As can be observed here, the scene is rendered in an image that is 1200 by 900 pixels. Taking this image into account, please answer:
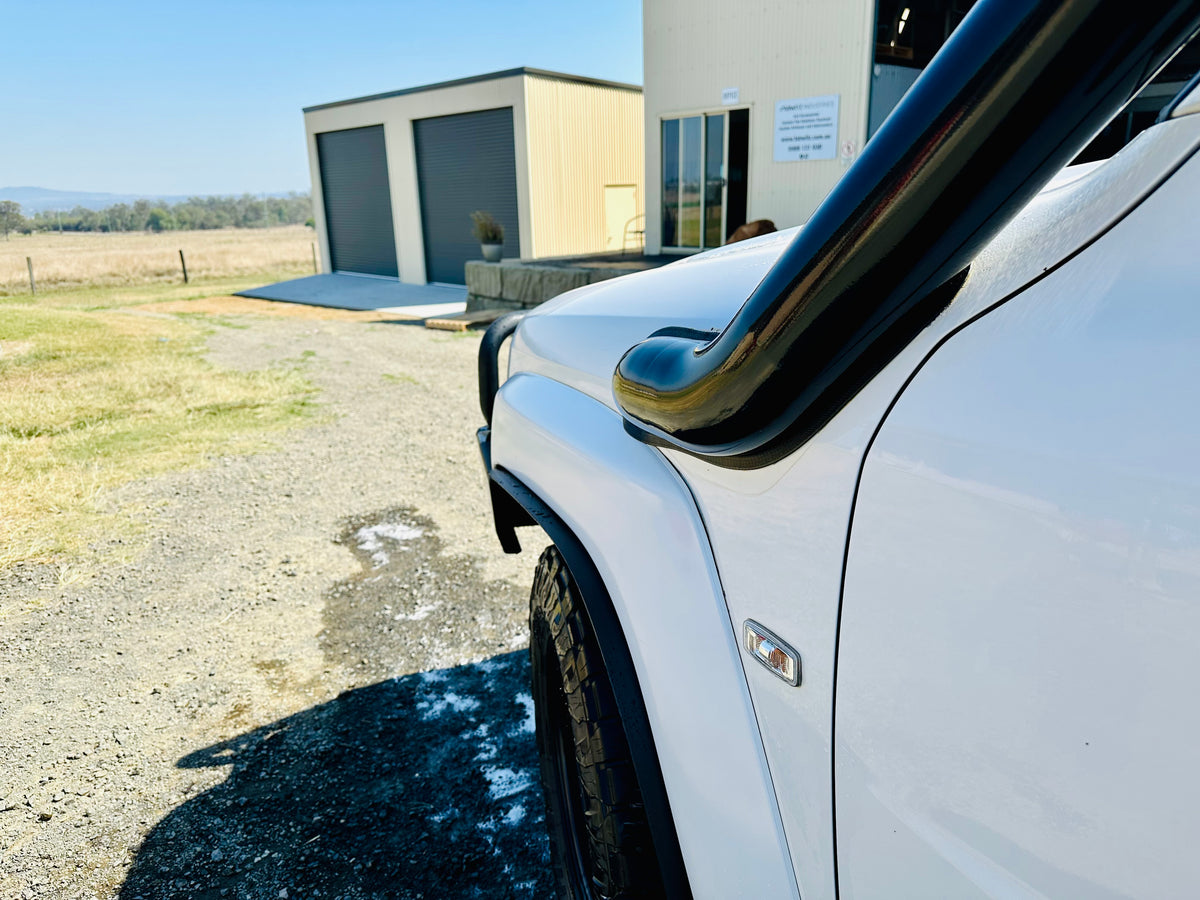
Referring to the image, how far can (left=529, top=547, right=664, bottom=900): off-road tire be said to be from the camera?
1.48m

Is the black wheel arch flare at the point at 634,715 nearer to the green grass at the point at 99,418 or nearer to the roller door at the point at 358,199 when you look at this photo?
the green grass at the point at 99,418

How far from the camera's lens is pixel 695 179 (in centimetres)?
1557

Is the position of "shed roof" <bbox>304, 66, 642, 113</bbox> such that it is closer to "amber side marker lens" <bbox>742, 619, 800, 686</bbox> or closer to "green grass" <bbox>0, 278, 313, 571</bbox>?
"green grass" <bbox>0, 278, 313, 571</bbox>

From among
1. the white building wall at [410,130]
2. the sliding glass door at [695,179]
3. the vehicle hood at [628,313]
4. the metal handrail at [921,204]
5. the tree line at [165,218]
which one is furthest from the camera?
the tree line at [165,218]

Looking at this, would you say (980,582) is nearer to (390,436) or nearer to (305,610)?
(305,610)

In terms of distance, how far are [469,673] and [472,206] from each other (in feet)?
62.5

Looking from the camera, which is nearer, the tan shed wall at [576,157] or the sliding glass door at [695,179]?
the sliding glass door at [695,179]

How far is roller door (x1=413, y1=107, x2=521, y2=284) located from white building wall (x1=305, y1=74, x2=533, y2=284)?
9.3 inches

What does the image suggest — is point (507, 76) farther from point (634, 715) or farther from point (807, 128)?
point (634, 715)

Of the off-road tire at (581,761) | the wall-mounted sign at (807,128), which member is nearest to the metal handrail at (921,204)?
the off-road tire at (581,761)

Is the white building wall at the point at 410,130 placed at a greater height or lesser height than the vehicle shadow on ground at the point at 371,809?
greater

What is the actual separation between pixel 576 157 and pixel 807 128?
7.67 m

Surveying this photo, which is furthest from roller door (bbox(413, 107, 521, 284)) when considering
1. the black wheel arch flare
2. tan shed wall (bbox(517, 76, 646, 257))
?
the black wheel arch flare

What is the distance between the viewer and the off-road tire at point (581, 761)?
1.48 meters
